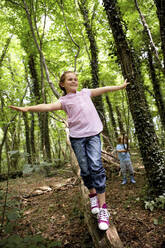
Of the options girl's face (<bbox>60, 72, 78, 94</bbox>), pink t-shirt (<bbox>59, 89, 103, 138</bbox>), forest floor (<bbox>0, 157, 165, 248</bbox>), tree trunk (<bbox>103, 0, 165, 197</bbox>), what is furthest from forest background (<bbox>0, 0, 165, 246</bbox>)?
girl's face (<bbox>60, 72, 78, 94</bbox>)

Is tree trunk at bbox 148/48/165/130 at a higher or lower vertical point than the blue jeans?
higher

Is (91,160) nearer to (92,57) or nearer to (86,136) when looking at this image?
(86,136)

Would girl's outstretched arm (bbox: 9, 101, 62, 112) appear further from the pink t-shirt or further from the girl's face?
the girl's face

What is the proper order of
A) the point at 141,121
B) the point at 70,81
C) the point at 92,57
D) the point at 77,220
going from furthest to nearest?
the point at 92,57 → the point at 141,121 → the point at 77,220 → the point at 70,81

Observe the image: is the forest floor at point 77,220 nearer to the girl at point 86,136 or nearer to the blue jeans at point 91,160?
the girl at point 86,136

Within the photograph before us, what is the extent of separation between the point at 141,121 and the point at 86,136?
A: 211cm

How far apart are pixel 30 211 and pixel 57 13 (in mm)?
7372

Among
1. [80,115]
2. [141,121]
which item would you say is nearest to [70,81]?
[80,115]

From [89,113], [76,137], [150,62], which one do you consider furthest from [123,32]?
[150,62]

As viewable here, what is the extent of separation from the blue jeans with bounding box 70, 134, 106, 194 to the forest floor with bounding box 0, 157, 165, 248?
1.07 metres

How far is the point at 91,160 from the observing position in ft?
8.11

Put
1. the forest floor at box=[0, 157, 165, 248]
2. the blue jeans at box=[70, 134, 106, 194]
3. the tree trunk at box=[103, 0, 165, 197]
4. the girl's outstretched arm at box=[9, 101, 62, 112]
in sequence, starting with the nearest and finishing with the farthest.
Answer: the girl's outstretched arm at box=[9, 101, 62, 112] → the blue jeans at box=[70, 134, 106, 194] → the forest floor at box=[0, 157, 165, 248] → the tree trunk at box=[103, 0, 165, 197]

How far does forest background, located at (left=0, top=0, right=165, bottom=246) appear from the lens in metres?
3.99

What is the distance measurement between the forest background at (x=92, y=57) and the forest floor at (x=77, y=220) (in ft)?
2.31
